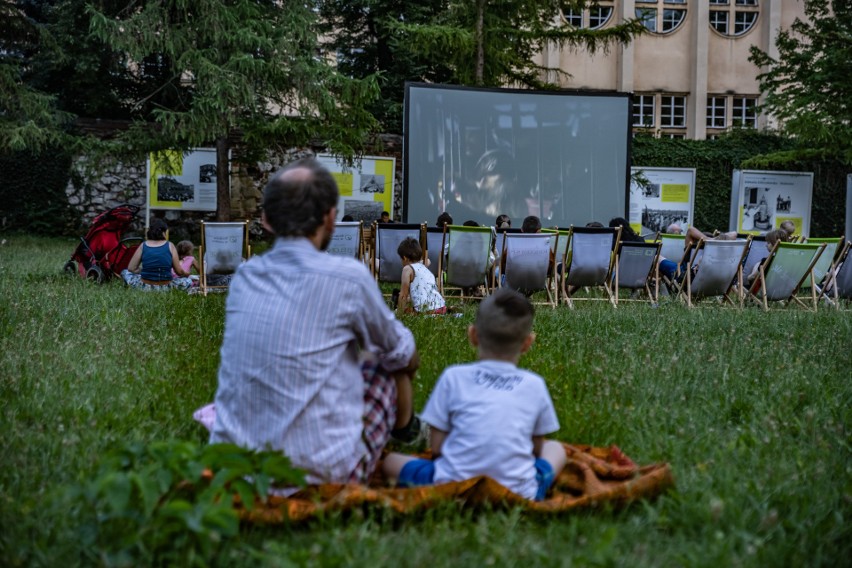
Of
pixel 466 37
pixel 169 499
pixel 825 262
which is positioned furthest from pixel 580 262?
pixel 466 37

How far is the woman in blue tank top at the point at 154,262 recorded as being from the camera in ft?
38.8

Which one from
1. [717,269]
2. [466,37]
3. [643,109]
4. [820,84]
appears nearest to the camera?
[717,269]

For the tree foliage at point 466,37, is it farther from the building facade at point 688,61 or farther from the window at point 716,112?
the window at point 716,112

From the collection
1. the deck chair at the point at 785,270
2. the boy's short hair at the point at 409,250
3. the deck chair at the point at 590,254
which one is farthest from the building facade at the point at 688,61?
the boy's short hair at the point at 409,250

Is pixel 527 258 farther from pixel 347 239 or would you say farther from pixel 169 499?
pixel 169 499

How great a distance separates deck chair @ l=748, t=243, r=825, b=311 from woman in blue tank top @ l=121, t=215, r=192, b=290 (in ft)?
22.7

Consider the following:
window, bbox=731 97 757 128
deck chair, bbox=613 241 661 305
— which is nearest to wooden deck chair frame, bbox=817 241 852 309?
deck chair, bbox=613 241 661 305

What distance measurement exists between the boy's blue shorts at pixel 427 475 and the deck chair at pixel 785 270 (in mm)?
8446

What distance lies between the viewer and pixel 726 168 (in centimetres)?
2903

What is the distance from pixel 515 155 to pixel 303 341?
14.4 m

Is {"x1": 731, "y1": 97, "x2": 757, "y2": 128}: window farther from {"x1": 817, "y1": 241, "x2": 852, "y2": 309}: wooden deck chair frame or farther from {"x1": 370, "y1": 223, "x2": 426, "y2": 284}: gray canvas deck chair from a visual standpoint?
{"x1": 370, "y1": 223, "x2": 426, "y2": 284}: gray canvas deck chair

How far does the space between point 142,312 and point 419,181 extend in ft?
28.5

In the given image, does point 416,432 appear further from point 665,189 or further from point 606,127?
point 665,189

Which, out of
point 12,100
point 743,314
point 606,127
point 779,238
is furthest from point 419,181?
point 12,100
